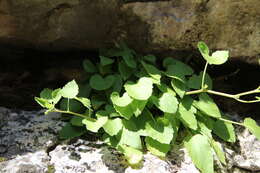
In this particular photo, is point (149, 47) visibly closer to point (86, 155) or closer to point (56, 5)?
point (56, 5)

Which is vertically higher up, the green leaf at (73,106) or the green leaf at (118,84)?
the green leaf at (118,84)

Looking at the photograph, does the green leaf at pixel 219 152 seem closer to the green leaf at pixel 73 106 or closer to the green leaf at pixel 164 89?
the green leaf at pixel 164 89

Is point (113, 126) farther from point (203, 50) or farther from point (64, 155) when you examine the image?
point (203, 50)

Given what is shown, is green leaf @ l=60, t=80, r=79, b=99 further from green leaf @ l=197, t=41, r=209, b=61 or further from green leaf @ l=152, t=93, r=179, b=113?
green leaf @ l=197, t=41, r=209, b=61

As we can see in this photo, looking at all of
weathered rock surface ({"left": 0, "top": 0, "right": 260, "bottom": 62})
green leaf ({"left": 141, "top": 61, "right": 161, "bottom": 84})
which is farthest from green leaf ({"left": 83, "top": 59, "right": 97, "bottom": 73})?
green leaf ({"left": 141, "top": 61, "right": 161, "bottom": 84})

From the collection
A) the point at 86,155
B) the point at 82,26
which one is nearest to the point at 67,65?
the point at 82,26

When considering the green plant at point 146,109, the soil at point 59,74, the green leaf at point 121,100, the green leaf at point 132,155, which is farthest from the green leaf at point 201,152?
the soil at point 59,74

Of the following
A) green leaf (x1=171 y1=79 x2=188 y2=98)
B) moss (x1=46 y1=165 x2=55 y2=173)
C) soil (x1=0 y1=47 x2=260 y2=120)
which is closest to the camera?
moss (x1=46 y1=165 x2=55 y2=173)
